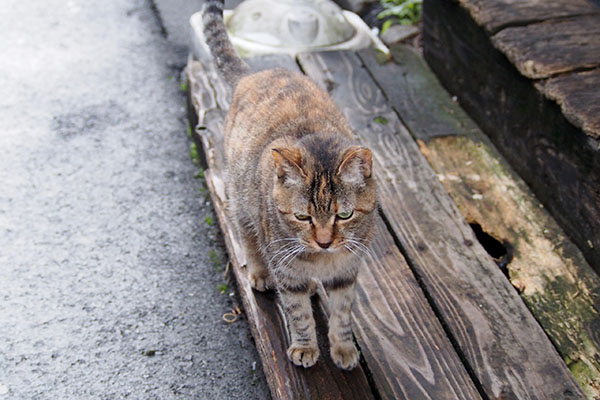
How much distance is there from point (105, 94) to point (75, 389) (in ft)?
9.00

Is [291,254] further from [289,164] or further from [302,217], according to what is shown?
[289,164]

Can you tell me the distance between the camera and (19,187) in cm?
385

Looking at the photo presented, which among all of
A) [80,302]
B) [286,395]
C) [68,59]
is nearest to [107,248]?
[80,302]

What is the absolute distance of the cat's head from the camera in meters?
2.09

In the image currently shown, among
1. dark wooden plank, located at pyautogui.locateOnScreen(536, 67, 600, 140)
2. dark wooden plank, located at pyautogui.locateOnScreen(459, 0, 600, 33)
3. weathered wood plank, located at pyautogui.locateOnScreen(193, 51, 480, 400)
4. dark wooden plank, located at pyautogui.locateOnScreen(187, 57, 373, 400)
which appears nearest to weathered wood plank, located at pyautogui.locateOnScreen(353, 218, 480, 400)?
weathered wood plank, located at pyautogui.locateOnScreen(193, 51, 480, 400)

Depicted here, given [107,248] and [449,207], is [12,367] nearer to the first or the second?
[107,248]

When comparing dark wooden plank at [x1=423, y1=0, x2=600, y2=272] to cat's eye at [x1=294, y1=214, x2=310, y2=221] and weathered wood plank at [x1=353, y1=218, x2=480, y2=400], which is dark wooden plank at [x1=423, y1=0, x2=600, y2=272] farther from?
cat's eye at [x1=294, y1=214, x2=310, y2=221]

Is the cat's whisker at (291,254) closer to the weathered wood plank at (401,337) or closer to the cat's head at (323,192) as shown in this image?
the cat's head at (323,192)

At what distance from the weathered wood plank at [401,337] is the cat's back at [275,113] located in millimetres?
629

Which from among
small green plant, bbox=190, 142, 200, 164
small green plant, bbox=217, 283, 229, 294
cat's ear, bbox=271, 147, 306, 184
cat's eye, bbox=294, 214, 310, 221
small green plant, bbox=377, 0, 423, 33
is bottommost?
small green plant, bbox=190, 142, 200, 164

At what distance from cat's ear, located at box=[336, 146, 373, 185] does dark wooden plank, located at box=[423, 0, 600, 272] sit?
111 cm

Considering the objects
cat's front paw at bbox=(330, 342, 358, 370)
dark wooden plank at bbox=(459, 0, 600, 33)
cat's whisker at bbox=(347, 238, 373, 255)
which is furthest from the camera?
dark wooden plank at bbox=(459, 0, 600, 33)

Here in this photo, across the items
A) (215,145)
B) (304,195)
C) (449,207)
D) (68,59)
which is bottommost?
(68,59)

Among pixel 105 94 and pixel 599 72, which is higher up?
pixel 599 72
